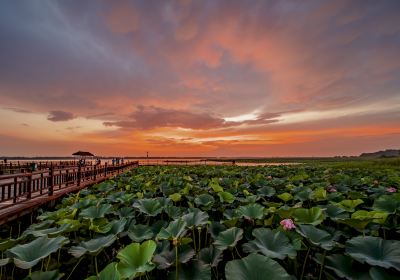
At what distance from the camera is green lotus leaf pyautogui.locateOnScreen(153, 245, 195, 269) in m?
2.10

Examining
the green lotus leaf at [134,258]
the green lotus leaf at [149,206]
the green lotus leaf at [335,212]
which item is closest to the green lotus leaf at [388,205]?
the green lotus leaf at [335,212]

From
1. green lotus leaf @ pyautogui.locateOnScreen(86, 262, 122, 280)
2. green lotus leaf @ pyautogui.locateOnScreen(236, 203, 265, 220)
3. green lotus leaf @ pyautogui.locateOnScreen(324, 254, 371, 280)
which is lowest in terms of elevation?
green lotus leaf @ pyautogui.locateOnScreen(324, 254, 371, 280)

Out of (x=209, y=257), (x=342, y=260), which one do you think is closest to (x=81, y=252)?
(x=209, y=257)

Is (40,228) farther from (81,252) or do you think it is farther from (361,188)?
(361,188)

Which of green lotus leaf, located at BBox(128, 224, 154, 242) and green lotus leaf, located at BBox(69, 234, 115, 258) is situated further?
green lotus leaf, located at BBox(128, 224, 154, 242)

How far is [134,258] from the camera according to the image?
1.96 metres

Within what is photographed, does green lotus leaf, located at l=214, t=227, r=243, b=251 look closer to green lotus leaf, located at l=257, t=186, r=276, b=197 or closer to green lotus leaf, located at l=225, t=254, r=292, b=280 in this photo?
green lotus leaf, located at l=225, t=254, r=292, b=280

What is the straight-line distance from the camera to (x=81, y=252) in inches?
89.7

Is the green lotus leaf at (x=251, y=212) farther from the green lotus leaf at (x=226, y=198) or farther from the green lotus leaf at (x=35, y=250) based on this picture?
the green lotus leaf at (x=35, y=250)

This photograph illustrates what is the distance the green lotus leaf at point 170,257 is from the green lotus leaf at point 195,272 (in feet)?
0.18

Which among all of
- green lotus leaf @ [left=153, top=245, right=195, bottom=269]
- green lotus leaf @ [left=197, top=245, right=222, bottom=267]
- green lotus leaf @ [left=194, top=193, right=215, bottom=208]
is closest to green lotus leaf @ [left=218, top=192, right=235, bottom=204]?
green lotus leaf @ [left=194, top=193, right=215, bottom=208]

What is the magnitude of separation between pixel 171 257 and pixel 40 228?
1.73 metres

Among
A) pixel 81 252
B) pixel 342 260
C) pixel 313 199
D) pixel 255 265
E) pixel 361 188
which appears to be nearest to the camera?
pixel 255 265

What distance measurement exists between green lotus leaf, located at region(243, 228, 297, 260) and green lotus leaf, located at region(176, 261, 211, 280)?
1.32ft
